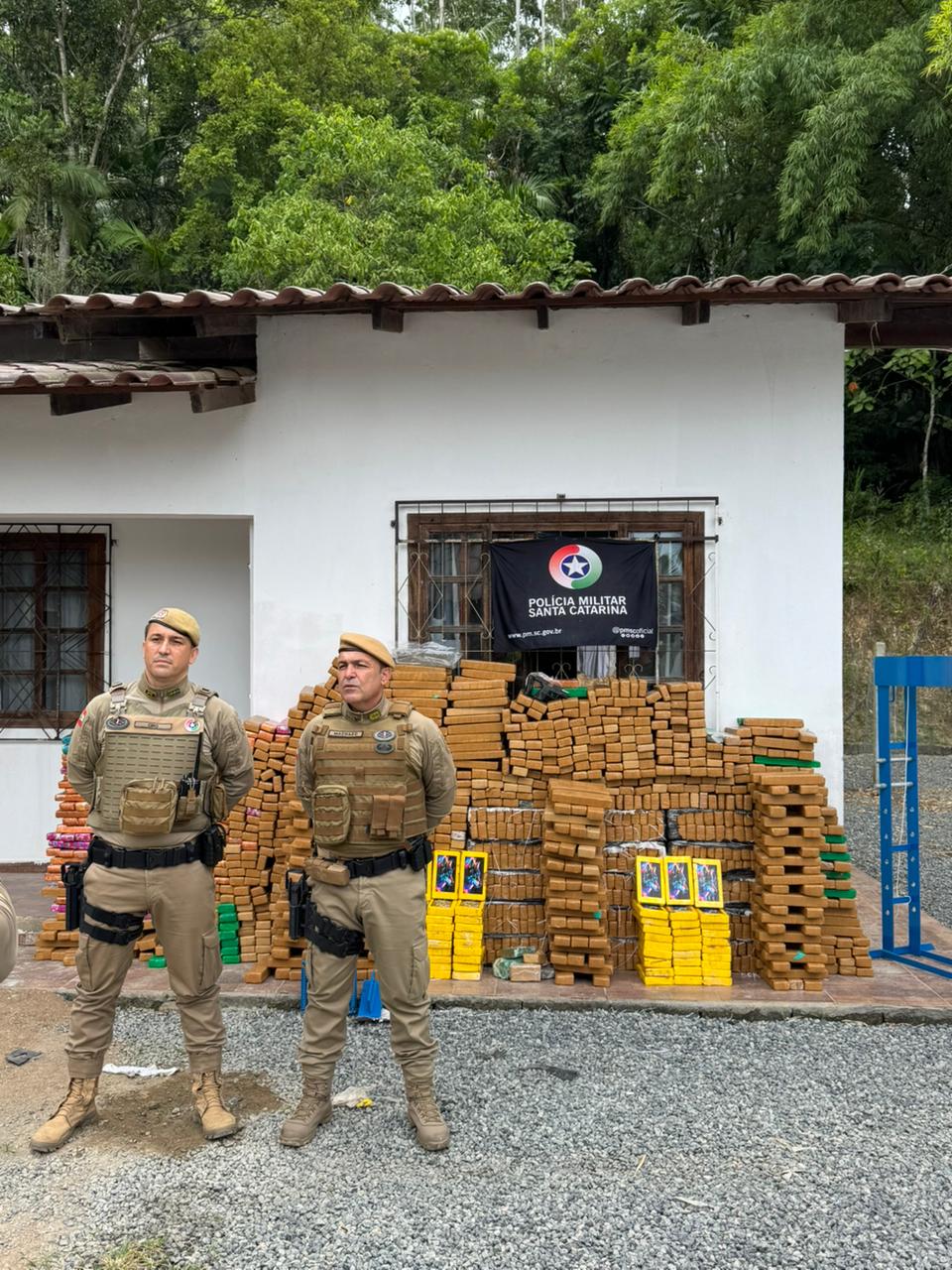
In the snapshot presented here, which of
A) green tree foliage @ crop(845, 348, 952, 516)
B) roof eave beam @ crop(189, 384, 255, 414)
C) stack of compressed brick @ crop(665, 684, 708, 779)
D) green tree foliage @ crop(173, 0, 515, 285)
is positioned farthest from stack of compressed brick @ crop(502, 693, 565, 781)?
green tree foliage @ crop(173, 0, 515, 285)

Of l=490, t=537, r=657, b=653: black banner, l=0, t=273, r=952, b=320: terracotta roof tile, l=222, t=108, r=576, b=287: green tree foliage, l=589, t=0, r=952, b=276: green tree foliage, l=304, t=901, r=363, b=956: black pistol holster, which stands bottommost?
l=304, t=901, r=363, b=956: black pistol holster

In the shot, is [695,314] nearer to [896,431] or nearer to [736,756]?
[736,756]

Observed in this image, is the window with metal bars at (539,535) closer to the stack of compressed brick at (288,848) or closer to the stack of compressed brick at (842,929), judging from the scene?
the stack of compressed brick at (288,848)

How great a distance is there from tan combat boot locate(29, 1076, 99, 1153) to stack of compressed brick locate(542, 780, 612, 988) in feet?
8.79

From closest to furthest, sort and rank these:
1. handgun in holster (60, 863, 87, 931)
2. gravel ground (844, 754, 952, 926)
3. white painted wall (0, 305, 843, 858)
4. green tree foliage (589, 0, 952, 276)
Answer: handgun in holster (60, 863, 87, 931)
white painted wall (0, 305, 843, 858)
gravel ground (844, 754, 952, 926)
green tree foliage (589, 0, 952, 276)

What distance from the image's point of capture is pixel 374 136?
52.5ft

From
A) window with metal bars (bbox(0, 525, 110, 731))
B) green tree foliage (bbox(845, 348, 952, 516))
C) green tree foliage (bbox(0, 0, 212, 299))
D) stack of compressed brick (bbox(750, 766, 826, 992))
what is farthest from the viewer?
green tree foliage (bbox(0, 0, 212, 299))

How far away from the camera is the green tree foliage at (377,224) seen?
15.1 m

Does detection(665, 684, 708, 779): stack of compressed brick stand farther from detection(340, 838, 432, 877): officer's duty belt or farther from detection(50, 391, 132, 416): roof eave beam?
detection(50, 391, 132, 416): roof eave beam

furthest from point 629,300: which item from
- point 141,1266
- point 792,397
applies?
point 141,1266

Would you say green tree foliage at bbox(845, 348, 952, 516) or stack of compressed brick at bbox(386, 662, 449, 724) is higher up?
green tree foliage at bbox(845, 348, 952, 516)

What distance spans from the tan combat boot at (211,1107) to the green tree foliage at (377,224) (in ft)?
41.5

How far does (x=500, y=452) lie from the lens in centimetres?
698

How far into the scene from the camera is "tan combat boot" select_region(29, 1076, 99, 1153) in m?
4.10
